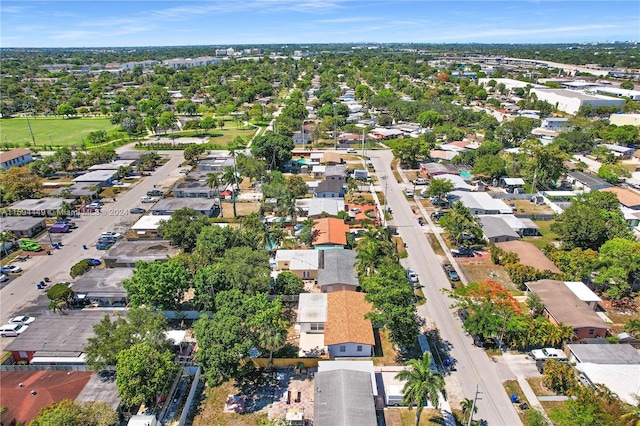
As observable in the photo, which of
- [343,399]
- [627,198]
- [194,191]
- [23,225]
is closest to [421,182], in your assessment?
[627,198]

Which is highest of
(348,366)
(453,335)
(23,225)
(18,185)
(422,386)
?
(18,185)

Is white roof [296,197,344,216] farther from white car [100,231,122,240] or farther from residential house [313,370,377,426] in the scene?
residential house [313,370,377,426]

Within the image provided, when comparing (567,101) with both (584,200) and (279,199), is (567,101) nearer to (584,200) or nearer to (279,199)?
(584,200)

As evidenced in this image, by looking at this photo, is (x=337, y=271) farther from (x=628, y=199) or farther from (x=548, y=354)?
(x=628, y=199)

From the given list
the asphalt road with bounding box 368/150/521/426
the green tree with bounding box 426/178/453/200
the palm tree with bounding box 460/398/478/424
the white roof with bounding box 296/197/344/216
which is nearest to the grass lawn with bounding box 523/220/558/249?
the green tree with bounding box 426/178/453/200

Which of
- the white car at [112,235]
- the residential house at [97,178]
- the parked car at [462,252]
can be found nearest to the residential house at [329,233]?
the parked car at [462,252]

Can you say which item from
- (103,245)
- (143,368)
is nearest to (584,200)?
(143,368)

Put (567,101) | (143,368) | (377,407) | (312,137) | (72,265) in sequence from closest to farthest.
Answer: (143,368), (377,407), (72,265), (312,137), (567,101)
